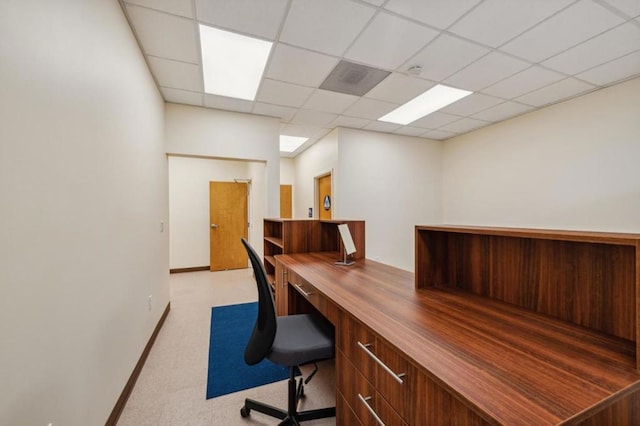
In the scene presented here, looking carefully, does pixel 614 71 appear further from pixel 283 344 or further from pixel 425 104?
pixel 283 344

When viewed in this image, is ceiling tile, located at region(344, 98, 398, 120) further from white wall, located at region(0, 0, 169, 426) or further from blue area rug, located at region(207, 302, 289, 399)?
blue area rug, located at region(207, 302, 289, 399)

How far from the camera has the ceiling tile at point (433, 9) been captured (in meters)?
1.81

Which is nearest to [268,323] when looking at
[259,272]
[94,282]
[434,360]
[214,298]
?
[259,272]

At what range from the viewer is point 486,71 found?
2.70 meters

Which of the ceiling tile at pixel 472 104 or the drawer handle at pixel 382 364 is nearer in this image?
the drawer handle at pixel 382 364

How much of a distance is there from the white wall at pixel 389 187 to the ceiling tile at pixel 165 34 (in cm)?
264

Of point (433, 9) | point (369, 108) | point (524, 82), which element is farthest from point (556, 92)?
point (433, 9)

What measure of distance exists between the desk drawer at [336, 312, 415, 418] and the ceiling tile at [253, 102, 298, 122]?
3130 millimetres

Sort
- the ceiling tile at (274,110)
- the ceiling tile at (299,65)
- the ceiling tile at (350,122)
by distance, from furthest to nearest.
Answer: the ceiling tile at (350,122) → the ceiling tile at (274,110) → the ceiling tile at (299,65)

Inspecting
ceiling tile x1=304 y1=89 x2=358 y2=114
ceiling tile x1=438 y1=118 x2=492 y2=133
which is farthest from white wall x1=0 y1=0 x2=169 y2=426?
ceiling tile x1=438 y1=118 x2=492 y2=133

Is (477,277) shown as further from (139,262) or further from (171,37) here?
(171,37)

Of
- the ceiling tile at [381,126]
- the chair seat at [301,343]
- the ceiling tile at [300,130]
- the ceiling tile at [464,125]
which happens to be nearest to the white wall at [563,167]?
the ceiling tile at [464,125]

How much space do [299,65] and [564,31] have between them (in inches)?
88.1

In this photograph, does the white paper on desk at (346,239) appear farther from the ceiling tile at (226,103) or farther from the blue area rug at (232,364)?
the ceiling tile at (226,103)
